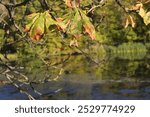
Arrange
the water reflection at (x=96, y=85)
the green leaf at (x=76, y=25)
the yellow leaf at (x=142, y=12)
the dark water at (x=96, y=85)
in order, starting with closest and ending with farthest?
1. the green leaf at (x=76, y=25)
2. the yellow leaf at (x=142, y=12)
3. the dark water at (x=96, y=85)
4. the water reflection at (x=96, y=85)

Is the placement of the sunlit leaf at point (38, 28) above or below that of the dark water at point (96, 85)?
above

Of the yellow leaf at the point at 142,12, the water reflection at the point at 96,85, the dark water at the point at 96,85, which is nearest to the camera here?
the yellow leaf at the point at 142,12

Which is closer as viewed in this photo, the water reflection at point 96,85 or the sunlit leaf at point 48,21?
the sunlit leaf at point 48,21

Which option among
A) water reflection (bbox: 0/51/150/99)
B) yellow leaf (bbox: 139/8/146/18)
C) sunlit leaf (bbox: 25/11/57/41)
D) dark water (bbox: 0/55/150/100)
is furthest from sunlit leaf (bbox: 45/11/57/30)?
dark water (bbox: 0/55/150/100)

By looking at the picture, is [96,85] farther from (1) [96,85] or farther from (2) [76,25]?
(2) [76,25]

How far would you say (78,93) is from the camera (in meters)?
28.0

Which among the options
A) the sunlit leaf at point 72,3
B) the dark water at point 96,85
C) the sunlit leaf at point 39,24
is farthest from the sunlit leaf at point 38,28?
the dark water at point 96,85

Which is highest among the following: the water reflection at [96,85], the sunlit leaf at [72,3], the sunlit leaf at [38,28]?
the sunlit leaf at [72,3]

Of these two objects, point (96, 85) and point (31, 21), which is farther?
point (96, 85)

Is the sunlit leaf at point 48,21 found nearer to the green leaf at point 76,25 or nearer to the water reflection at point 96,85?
the green leaf at point 76,25

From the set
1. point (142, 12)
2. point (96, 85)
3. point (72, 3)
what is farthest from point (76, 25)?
point (96, 85)

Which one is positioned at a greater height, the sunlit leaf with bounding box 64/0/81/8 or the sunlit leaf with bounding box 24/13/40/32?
the sunlit leaf with bounding box 64/0/81/8

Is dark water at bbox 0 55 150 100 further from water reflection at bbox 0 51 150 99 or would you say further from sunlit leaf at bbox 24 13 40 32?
sunlit leaf at bbox 24 13 40 32

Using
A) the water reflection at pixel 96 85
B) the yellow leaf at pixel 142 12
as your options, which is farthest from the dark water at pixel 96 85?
the yellow leaf at pixel 142 12
